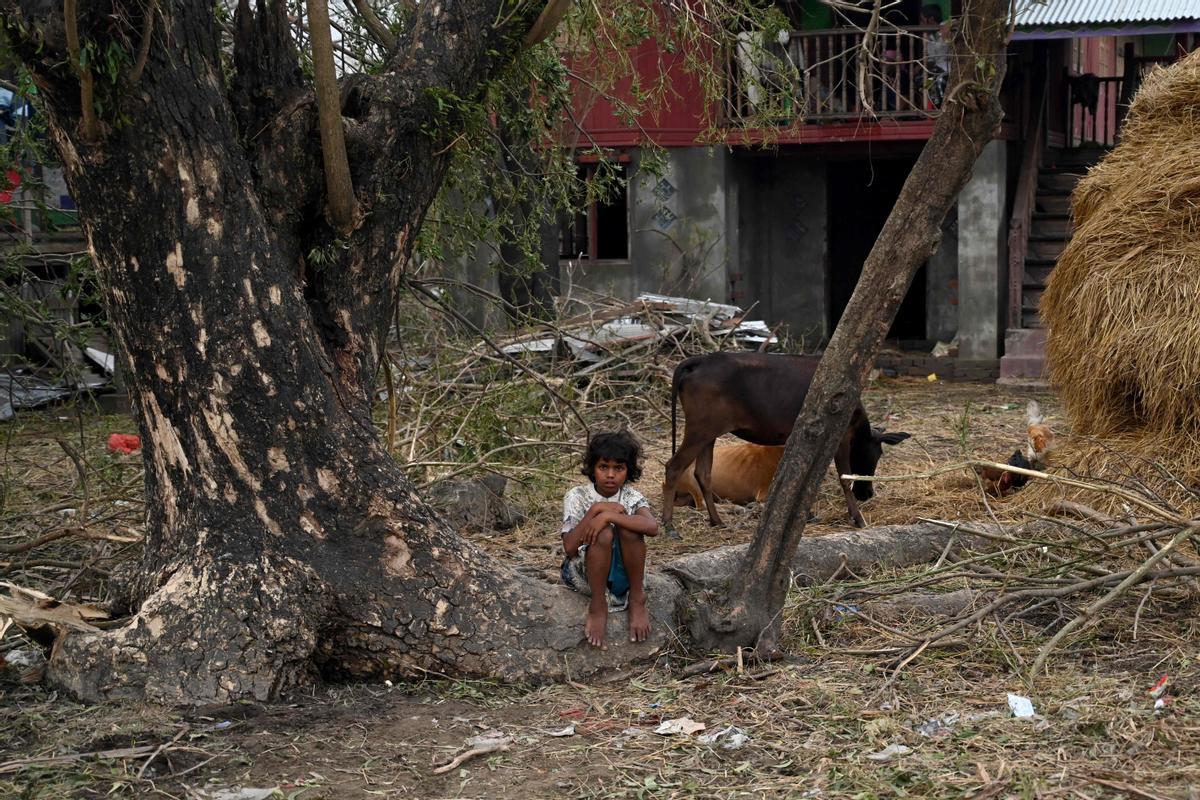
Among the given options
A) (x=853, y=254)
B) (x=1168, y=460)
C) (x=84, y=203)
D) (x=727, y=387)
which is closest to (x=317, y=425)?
(x=84, y=203)

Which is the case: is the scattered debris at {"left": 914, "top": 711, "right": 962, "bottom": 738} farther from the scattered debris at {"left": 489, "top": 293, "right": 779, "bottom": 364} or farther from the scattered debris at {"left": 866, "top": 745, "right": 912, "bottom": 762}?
the scattered debris at {"left": 489, "top": 293, "right": 779, "bottom": 364}

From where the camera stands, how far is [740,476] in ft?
29.7

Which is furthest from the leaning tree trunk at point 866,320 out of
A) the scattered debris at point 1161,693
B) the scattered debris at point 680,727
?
the scattered debris at point 1161,693

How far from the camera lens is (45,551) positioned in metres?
6.82

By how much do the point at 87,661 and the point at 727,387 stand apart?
4.62 meters

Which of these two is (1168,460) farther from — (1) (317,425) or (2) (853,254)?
(2) (853,254)

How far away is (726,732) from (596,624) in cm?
86

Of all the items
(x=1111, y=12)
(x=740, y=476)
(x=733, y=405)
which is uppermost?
(x=1111, y=12)

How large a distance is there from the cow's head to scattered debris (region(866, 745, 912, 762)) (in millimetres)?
4474

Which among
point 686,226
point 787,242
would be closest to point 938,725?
point 686,226

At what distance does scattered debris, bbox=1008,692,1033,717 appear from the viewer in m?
4.28

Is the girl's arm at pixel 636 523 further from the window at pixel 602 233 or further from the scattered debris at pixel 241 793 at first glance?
the window at pixel 602 233

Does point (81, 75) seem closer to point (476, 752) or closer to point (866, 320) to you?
point (476, 752)

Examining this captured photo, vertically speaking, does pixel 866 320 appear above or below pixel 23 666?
above
